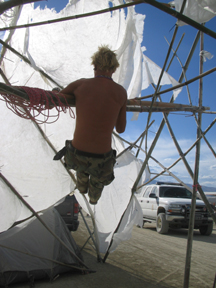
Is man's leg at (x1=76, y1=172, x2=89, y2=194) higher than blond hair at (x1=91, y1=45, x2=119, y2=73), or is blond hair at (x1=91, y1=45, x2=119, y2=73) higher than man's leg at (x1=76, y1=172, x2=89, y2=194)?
blond hair at (x1=91, y1=45, x2=119, y2=73)

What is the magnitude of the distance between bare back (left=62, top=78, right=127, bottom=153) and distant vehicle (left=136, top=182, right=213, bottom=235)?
23.4 feet

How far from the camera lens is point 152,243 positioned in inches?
257

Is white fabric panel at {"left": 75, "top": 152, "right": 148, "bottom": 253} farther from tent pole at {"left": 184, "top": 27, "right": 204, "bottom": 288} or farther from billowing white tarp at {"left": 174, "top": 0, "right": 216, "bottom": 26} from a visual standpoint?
billowing white tarp at {"left": 174, "top": 0, "right": 216, "bottom": 26}

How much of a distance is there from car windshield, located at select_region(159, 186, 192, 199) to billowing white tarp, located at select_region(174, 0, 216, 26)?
8381mm

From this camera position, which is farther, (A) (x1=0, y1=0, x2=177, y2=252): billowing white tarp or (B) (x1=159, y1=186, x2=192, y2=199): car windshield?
(B) (x1=159, y1=186, x2=192, y2=199): car windshield

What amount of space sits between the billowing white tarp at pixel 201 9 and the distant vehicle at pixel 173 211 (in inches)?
297

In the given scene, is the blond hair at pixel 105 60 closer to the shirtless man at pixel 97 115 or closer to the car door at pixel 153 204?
the shirtless man at pixel 97 115

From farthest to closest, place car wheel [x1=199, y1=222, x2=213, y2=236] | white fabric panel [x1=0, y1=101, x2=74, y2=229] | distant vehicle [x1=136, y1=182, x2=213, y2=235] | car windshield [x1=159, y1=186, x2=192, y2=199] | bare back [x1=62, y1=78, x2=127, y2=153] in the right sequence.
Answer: car windshield [x1=159, y1=186, x2=192, y2=199] < car wheel [x1=199, y1=222, x2=213, y2=236] < distant vehicle [x1=136, y1=182, x2=213, y2=235] < white fabric panel [x1=0, y1=101, x2=74, y2=229] < bare back [x1=62, y1=78, x2=127, y2=153]

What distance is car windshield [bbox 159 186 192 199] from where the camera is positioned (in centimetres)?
968

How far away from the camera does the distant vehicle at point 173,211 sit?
27.9 feet

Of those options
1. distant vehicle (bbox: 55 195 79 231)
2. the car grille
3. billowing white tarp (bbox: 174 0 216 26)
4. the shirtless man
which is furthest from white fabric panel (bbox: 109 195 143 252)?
the car grille

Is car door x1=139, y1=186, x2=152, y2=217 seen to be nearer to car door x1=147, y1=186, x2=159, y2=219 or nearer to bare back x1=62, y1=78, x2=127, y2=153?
car door x1=147, y1=186, x2=159, y2=219

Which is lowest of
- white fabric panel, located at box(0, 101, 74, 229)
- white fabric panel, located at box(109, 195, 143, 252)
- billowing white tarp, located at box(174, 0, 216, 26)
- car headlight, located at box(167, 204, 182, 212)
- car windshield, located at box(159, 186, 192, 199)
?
car headlight, located at box(167, 204, 182, 212)

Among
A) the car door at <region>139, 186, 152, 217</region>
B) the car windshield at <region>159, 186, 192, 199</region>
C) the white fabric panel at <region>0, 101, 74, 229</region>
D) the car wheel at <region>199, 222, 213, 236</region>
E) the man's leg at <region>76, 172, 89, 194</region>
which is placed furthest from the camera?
the car door at <region>139, 186, 152, 217</region>
